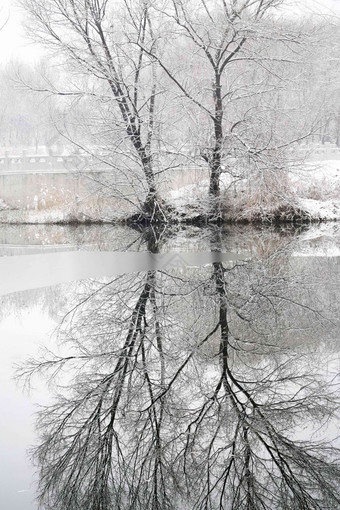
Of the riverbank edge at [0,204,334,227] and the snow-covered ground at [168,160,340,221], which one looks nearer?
the riverbank edge at [0,204,334,227]

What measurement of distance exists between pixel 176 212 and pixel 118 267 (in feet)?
33.6

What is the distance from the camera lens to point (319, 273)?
35.3 ft

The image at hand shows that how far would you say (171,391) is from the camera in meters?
5.09

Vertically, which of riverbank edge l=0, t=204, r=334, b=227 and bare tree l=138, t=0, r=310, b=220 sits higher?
bare tree l=138, t=0, r=310, b=220

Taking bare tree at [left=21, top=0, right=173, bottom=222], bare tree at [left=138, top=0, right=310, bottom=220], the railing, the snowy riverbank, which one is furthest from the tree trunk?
bare tree at [left=21, top=0, right=173, bottom=222]

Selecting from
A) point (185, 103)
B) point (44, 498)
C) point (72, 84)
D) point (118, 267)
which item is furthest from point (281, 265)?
point (72, 84)

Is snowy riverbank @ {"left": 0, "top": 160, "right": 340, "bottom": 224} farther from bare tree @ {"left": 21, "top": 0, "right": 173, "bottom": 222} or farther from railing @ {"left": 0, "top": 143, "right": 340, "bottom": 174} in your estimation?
bare tree @ {"left": 21, "top": 0, "right": 173, "bottom": 222}

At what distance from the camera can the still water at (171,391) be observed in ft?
12.3

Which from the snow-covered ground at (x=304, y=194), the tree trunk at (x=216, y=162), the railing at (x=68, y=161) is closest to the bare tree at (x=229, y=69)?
the tree trunk at (x=216, y=162)

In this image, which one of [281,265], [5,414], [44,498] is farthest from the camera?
[281,265]

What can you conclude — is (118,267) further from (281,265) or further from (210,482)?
(210,482)

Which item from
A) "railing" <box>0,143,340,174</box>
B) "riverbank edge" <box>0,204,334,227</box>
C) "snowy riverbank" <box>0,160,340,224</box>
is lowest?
"riverbank edge" <box>0,204,334,227</box>

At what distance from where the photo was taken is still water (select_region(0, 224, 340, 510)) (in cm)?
375

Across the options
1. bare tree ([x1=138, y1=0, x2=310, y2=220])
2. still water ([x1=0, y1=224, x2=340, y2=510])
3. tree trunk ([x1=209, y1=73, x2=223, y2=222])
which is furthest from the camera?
tree trunk ([x1=209, y1=73, x2=223, y2=222])
